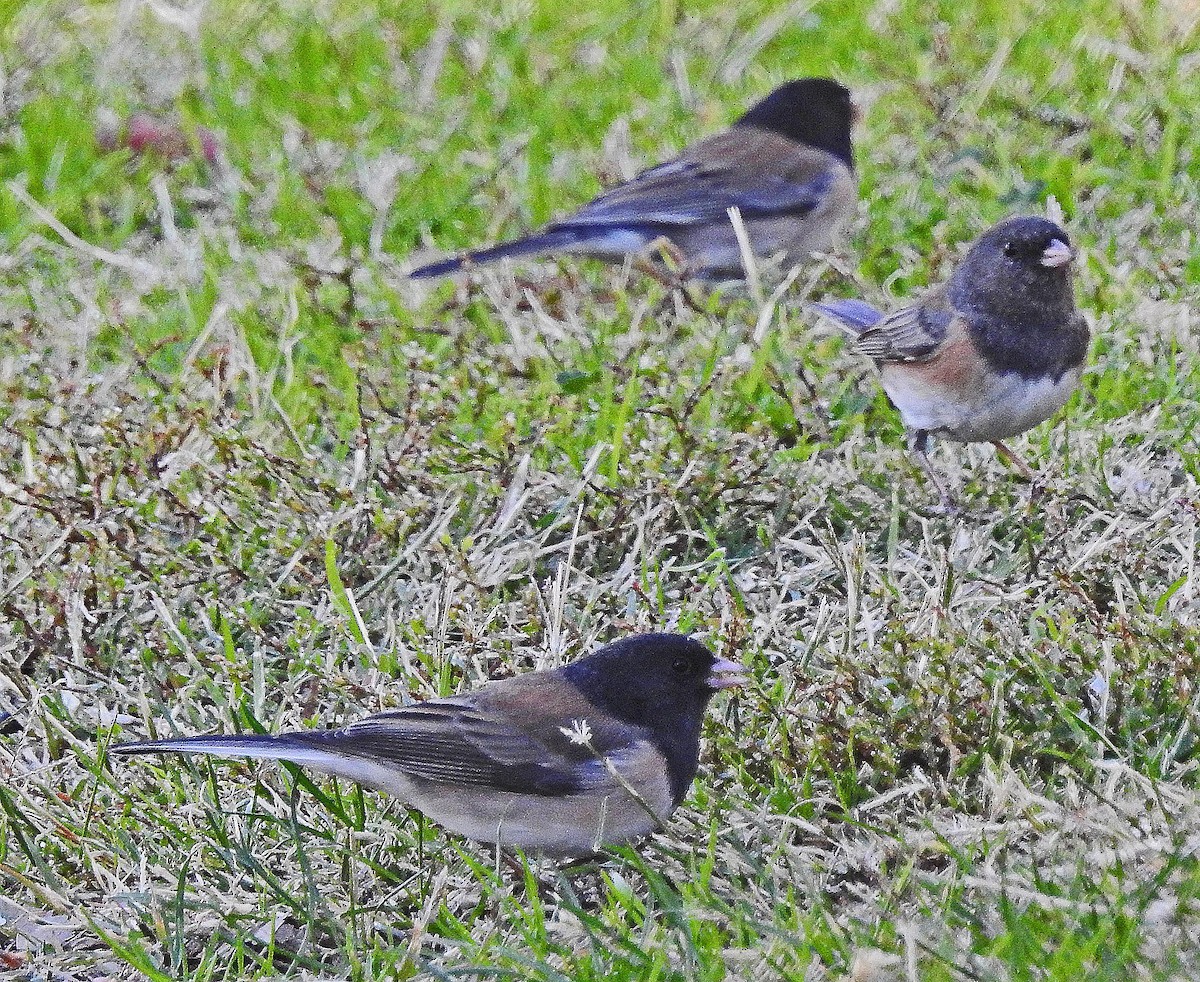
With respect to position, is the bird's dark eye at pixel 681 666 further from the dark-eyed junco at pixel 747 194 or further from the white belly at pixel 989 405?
the dark-eyed junco at pixel 747 194

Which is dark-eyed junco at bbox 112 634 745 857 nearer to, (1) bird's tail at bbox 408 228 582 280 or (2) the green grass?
(2) the green grass

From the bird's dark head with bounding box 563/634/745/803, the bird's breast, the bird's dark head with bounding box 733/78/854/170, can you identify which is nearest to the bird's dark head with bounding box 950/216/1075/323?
the bird's breast

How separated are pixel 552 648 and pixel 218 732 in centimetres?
63

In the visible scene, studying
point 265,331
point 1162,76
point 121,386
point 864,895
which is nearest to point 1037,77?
point 1162,76

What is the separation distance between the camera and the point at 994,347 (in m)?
3.88

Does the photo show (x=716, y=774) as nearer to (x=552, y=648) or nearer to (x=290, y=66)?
(x=552, y=648)

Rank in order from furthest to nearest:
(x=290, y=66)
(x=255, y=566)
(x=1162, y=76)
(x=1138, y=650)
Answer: (x=290, y=66) < (x=1162, y=76) < (x=255, y=566) < (x=1138, y=650)

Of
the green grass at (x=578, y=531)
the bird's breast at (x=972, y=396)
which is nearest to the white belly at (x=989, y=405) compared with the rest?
the bird's breast at (x=972, y=396)

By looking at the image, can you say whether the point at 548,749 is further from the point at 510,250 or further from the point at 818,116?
the point at 818,116

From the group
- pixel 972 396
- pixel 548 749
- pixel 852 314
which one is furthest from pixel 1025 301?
pixel 548 749

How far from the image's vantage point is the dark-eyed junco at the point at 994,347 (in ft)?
12.5

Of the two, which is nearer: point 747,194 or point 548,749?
point 548,749

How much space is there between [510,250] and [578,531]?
4.71 ft

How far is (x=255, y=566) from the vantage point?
150 inches
